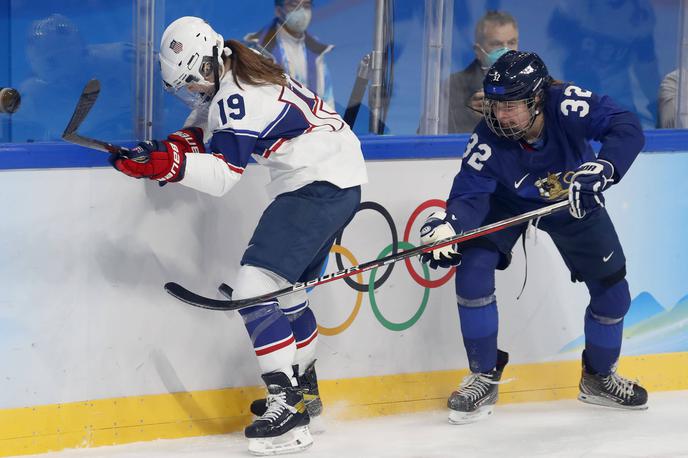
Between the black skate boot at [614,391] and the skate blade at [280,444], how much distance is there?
3.38ft

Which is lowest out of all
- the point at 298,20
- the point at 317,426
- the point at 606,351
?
the point at 317,426

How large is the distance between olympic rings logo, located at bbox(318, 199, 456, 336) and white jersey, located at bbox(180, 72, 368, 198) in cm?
36

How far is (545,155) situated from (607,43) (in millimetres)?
1397

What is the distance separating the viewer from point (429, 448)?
11.1ft

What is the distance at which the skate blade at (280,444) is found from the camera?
10.7 feet

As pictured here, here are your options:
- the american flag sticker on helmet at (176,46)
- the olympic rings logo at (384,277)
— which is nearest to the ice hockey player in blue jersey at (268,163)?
the american flag sticker on helmet at (176,46)

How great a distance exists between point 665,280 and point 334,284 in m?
1.20

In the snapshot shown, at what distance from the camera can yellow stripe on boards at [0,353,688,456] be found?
10.7ft

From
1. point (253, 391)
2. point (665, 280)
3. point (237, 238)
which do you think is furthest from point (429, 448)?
point (665, 280)

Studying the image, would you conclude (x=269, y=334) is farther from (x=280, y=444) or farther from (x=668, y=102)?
(x=668, y=102)

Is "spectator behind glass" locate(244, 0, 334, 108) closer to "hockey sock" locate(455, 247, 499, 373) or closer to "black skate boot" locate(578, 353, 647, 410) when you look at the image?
"hockey sock" locate(455, 247, 499, 373)

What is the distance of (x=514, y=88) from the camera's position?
331 cm

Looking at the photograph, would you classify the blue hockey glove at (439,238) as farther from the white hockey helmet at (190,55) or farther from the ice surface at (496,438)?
the white hockey helmet at (190,55)

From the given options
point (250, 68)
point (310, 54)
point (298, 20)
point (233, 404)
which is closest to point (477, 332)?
point (233, 404)
